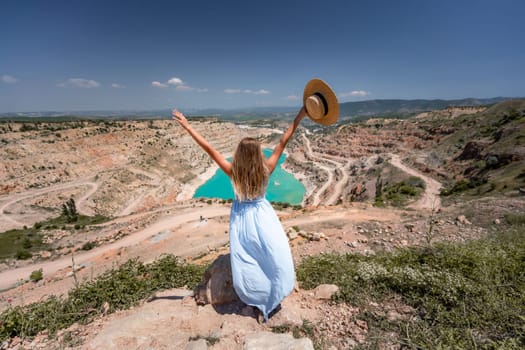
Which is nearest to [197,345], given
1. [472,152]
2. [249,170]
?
[249,170]

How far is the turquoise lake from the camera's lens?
47250 mm

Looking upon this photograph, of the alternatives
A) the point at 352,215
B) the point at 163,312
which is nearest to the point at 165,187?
the point at 352,215

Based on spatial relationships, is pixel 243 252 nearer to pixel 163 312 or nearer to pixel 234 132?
pixel 163 312

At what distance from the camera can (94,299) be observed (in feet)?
12.7

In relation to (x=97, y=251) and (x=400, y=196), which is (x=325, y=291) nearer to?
(x=97, y=251)

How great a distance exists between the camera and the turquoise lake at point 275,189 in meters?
47.2

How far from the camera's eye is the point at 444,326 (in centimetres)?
269

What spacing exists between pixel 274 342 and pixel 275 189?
1955 inches

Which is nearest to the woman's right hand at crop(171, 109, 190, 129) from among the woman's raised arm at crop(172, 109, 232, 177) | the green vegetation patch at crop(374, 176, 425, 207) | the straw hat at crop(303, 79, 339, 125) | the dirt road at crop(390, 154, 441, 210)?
the woman's raised arm at crop(172, 109, 232, 177)

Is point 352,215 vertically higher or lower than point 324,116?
lower

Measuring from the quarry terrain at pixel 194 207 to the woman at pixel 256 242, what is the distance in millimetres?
436

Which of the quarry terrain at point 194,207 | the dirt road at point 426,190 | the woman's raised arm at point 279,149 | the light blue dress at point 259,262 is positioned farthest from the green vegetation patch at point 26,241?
the dirt road at point 426,190

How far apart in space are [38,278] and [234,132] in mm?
80970

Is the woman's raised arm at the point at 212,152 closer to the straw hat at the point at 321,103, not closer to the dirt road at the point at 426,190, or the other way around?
the straw hat at the point at 321,103
